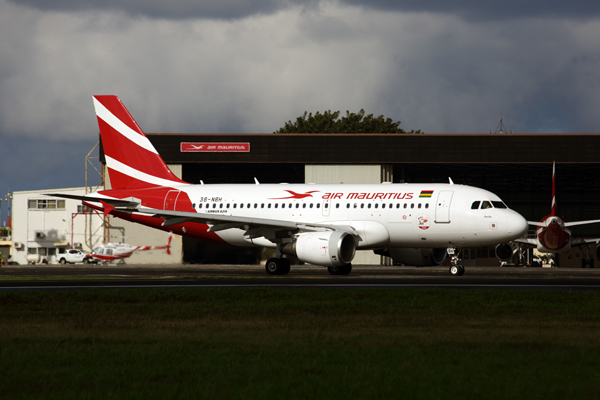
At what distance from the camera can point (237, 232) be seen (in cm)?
3384

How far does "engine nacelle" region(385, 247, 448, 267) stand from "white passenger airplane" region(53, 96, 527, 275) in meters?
0.05

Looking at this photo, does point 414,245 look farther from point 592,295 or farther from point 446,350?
point 446,350

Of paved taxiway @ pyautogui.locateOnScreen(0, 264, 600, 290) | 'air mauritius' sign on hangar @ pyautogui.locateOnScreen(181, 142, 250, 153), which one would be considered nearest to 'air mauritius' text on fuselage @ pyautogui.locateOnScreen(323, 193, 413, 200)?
paved taxiway @ pyautogui.locateOnScreen(0, 264, 600, 290)

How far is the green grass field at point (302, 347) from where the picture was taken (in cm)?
750

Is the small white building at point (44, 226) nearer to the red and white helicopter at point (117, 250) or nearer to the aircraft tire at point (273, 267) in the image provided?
the red and white helicopter at point (117, 250)

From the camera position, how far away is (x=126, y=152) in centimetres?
3822

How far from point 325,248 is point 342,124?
200ft

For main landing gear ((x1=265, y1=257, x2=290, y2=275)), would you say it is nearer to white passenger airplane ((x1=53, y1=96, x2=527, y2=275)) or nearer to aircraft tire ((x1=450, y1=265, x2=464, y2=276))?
white passenger airplane ((x1=53, y1=96, x2=527, y2=275))

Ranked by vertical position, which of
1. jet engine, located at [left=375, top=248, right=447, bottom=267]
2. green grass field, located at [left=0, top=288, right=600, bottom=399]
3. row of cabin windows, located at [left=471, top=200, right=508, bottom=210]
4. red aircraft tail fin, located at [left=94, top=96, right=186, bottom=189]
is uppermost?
red aircraft tail fin, located at [left=94, top=96, right=186, bottom=189]

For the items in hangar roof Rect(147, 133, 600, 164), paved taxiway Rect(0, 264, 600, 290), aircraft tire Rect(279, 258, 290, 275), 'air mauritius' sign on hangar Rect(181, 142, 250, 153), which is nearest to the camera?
paved taxiway Rect(0, 264, 600, 290)

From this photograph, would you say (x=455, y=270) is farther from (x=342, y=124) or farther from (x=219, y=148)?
(x=342, y=124)

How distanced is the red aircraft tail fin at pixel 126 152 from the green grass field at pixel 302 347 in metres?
20.5

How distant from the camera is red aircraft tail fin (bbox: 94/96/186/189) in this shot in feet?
123

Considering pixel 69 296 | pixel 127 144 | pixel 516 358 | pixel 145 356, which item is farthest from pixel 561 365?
pixel 127 144
